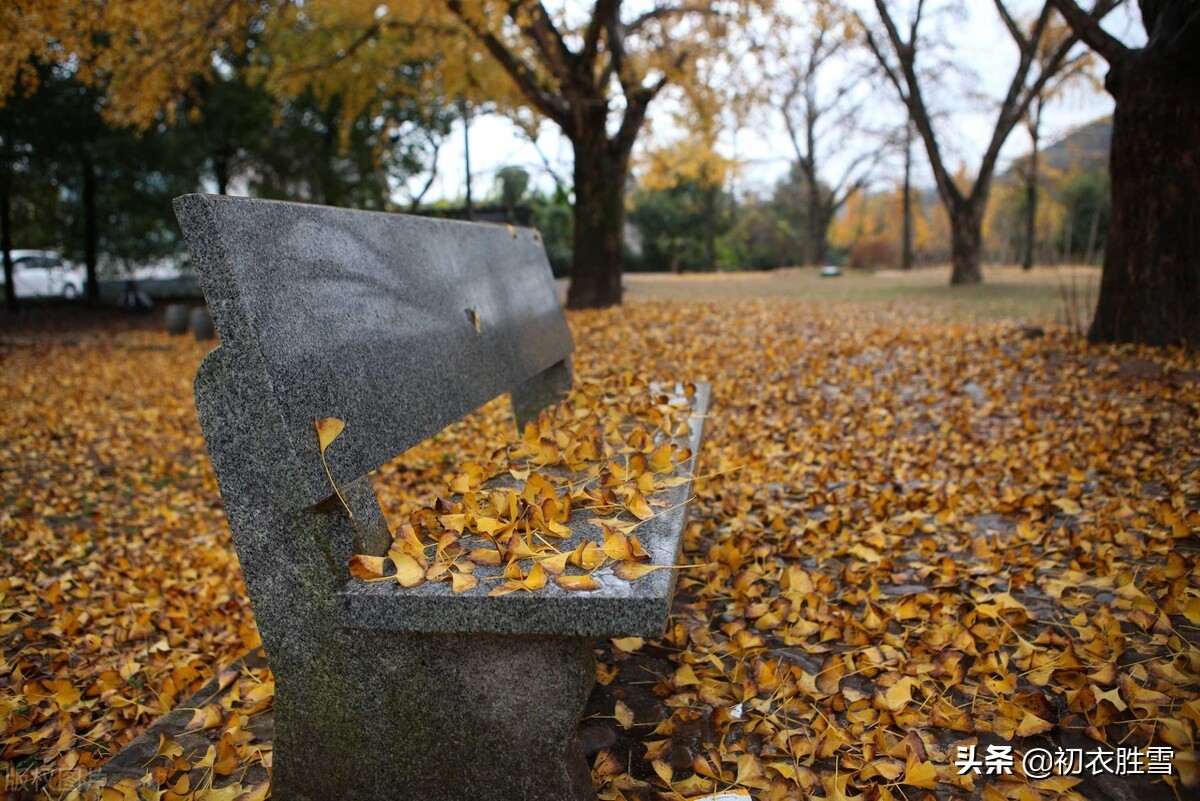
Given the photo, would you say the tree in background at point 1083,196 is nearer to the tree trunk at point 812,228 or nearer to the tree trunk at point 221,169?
the tree trunk at point 812,228

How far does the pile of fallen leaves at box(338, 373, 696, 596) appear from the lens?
1600 millimetres

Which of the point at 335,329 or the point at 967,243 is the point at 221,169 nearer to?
the point at 967,243

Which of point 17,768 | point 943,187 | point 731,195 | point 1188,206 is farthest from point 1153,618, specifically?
point 731,195

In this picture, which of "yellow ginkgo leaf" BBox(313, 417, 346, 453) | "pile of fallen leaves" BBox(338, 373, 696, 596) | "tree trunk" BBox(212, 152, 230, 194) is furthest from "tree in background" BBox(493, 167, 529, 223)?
"yellow ginkgo leaf" BBox(313, 417, 346, 453)

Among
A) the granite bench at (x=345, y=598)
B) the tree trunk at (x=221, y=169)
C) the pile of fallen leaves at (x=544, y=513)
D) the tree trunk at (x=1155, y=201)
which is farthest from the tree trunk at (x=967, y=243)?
the granite bench at (x=345, y=598)

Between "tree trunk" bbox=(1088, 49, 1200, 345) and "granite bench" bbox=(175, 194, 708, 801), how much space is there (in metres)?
5.98

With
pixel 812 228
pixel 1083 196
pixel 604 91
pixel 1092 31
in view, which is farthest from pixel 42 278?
pixel 1083 196

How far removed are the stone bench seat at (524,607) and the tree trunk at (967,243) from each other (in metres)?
16.0

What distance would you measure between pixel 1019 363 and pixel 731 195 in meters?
36.8

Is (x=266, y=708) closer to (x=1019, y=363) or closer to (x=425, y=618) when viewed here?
(x=425, y=618)

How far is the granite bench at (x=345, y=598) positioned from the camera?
1.52 m

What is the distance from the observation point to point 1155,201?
6.11 meters

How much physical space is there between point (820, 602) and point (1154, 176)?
5426 millimetres

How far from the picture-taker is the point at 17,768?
6.61ft
